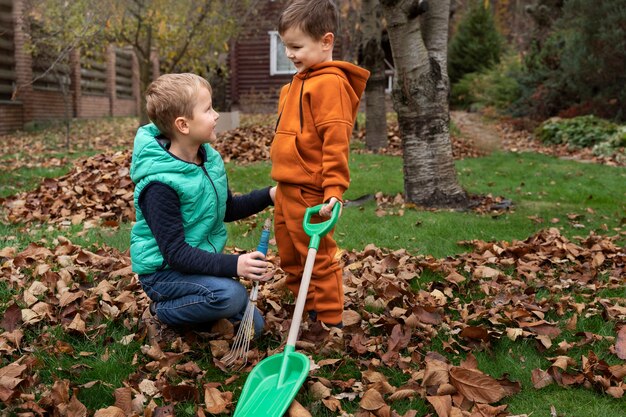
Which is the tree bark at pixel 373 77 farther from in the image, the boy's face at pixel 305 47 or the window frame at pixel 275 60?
the window frame at pixel 275 60

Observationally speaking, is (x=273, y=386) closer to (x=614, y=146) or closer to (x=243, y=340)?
(x=243, y=340)

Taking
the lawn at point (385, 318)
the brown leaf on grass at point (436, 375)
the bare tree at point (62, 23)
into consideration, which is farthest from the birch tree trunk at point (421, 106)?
the bare tree at point (62, 23)

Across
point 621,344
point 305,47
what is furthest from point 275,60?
point 621,344

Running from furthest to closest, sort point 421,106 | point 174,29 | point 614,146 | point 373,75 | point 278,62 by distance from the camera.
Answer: point 278,62 → point 174,29 → point 614,146 → point 373,75 → point 421,106

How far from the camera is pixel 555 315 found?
3551mm

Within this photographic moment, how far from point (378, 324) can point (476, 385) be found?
0.75 metres

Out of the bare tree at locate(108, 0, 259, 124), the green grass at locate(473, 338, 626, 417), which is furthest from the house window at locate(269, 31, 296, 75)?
the green grass at locate(473, 338, 626, 417)

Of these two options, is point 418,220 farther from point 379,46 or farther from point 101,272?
point 379,46

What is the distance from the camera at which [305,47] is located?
2969 millimetres

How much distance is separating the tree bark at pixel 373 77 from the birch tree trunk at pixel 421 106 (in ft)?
12.7

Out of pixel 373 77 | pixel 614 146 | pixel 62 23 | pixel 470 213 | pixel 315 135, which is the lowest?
pixel 470 213

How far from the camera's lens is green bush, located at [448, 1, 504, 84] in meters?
23.0

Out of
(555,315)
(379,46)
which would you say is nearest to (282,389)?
(555,315)

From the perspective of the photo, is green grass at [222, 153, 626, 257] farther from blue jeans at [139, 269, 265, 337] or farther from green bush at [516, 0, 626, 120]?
green bush at [516, 0, 626, 120]
